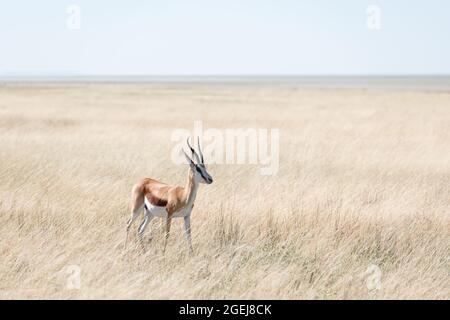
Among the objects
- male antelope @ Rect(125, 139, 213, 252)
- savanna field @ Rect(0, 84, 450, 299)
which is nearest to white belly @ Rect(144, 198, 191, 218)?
male antelope @ Rect(125, 139, 213, 252)

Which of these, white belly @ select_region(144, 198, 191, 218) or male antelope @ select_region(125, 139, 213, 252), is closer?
male antelope @ select_region(125, 139, 213, 252)

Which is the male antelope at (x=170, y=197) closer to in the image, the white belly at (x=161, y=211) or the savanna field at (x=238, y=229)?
the white belly at (x=161, y=211)

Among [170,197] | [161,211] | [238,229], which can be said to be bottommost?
[238,229]

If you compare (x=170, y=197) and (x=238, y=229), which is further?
(x=238, y=229)

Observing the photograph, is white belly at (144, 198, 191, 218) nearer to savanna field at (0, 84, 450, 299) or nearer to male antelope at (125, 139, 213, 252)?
male antelope at (125, 139, 213, 252)

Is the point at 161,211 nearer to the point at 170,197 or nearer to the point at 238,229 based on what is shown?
the point at 170,197

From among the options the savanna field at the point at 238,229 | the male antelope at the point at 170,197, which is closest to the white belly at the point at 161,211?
the male antelope at the point at 170,197

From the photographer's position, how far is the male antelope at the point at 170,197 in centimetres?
537

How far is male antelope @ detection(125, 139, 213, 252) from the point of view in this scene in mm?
5369

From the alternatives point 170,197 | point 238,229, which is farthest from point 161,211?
point 238,229

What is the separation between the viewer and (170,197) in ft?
18.2

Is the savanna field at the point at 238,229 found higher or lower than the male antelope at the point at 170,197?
lower

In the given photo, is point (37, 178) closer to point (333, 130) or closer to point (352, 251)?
point (352, 251)
